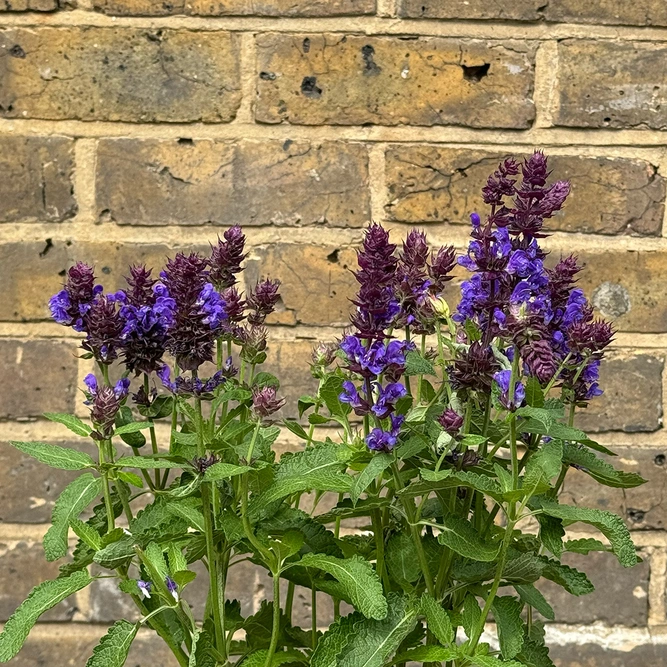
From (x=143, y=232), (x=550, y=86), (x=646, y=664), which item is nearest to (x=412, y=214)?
(x=550, y=86)

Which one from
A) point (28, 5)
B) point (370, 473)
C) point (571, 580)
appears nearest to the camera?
point (370, 473)

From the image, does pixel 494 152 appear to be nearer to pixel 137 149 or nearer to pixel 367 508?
pixel 137 149

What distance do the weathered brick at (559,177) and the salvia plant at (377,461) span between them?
1.38ft

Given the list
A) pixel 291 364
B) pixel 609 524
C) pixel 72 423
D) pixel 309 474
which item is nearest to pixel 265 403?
pixel 309 474

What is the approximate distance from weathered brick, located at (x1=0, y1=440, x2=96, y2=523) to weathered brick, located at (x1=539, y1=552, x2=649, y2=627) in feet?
2.11

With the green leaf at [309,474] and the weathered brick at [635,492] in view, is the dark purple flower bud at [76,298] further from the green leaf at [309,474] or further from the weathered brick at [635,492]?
the weathered brick at [635,492]

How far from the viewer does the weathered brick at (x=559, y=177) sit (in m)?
1.13

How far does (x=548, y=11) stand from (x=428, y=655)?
2.69 ft

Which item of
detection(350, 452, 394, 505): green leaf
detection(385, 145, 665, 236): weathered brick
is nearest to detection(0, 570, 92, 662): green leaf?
detection(350, 452, 394, 505): green leaf

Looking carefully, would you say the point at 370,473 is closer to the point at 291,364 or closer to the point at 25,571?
the point at 291,364

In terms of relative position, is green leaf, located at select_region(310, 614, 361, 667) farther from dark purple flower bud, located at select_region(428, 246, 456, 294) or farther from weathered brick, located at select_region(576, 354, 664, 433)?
weathered brick, located at select_region(576, 354, 664, 433)

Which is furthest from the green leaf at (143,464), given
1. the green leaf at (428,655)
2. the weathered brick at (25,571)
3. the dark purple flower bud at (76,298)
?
the weathered brick at (25,571)

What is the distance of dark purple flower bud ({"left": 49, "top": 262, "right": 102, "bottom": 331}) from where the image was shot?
0.68 metres

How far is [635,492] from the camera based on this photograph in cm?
115
